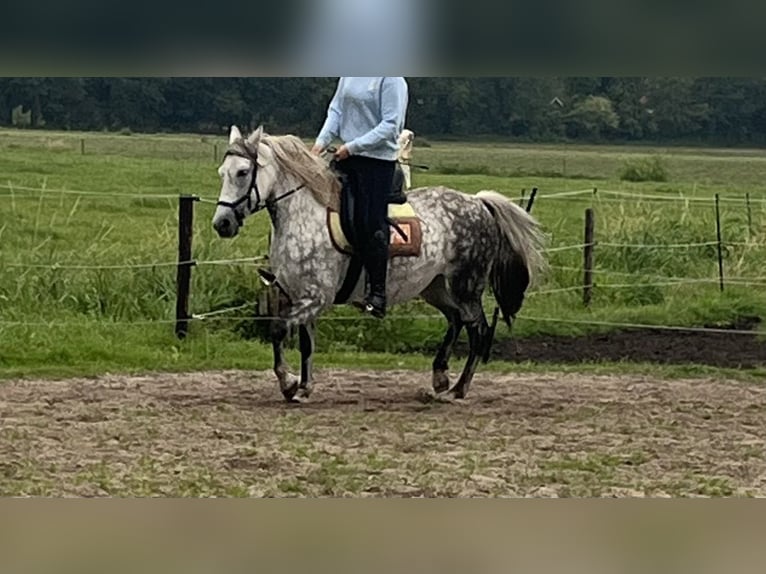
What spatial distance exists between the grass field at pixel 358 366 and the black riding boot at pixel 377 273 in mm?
512

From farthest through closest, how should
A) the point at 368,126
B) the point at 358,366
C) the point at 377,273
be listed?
the point at 358,366
the point at 377,273
the point at 368,126

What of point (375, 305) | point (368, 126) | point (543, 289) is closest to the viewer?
point (368, 126)

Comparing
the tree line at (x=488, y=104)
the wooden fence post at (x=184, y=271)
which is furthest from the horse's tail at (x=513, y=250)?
the tree line at (x=488, y=104)

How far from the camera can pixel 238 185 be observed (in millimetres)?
5617

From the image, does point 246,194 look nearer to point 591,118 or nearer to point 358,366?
point 358,366

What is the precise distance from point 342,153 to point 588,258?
493 cm

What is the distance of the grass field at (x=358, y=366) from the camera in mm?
4246

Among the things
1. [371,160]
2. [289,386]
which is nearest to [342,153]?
[371,160]

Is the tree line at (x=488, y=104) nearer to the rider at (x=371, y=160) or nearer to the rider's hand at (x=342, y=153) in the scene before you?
the rider at (x=371, y=160)

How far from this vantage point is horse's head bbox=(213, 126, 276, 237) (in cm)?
559

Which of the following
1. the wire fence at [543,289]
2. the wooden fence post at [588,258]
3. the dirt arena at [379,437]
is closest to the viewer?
the dirt arena at [379,437]

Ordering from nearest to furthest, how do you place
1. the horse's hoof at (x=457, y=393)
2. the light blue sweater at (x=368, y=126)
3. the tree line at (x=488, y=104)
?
1. the tree line at (x=488, y=104)
2. the light blue sweater at (x=368, y=126)
3. the horse's hoof at (x=457, y=393)

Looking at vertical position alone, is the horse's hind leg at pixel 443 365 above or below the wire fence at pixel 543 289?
below

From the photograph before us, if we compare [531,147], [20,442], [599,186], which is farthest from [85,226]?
[531,147]
